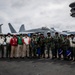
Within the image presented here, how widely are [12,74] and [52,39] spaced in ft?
16.4

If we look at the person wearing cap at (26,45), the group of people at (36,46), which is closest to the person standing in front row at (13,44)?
the group of people at (36,46)

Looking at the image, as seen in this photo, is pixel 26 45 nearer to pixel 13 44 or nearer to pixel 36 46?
pixel 36 46

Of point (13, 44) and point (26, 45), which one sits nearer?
point (13, 44)

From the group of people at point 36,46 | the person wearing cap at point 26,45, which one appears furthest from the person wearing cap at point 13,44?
the person wearing cap at point 26,45

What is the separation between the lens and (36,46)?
1257 centimetres

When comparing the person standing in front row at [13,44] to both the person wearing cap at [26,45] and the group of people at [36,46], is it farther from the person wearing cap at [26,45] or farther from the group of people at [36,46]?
the person wearing cap at [26,45]

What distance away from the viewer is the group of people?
11923 mm

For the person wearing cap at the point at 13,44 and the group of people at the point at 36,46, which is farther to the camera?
the person wearing cap at the point at 13,44

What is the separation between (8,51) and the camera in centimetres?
1303

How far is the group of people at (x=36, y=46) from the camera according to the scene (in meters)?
11.9

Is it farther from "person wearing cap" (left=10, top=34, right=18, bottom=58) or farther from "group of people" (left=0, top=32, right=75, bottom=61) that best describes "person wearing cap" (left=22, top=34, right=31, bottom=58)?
"person wearing cap" (left=10, top=34, right=18, bottom=58)

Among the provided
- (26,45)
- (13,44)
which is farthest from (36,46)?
(13,44)

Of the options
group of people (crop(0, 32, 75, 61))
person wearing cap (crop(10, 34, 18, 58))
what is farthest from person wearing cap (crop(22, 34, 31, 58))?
person wearing cap (crop(10, 34, 18, 58))

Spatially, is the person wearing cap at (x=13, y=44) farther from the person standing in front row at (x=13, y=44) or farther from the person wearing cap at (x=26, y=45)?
the person wearing cap at (x=26, y=45)
